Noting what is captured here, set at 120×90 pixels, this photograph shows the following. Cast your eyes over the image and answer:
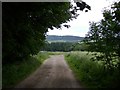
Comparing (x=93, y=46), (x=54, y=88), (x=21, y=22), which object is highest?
(x=21, y=22)

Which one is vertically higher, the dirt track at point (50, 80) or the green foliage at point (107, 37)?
the green foliage at point (107, 37)

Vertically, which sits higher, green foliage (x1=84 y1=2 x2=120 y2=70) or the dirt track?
green foliage (x1=84 y1=2 x2=120 y2=70)

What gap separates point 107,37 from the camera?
23.0m

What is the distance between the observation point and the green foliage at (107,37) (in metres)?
22.2

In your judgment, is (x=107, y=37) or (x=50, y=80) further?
(x=50, y=80)

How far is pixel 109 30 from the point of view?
22.9m

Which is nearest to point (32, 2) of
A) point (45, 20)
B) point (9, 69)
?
point (9, 69)

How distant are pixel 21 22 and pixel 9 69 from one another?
5.24 meters

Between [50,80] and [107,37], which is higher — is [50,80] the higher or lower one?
→ the lower one

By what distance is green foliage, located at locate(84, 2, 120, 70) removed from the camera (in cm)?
2220

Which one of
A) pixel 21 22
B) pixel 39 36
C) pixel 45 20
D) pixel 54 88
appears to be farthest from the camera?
pixel 39 36

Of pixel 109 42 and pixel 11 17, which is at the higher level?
pixel 11 17

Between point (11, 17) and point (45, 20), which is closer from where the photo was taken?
point (11, 17)

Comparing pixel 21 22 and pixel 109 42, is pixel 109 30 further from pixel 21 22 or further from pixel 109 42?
pixel 21 22
